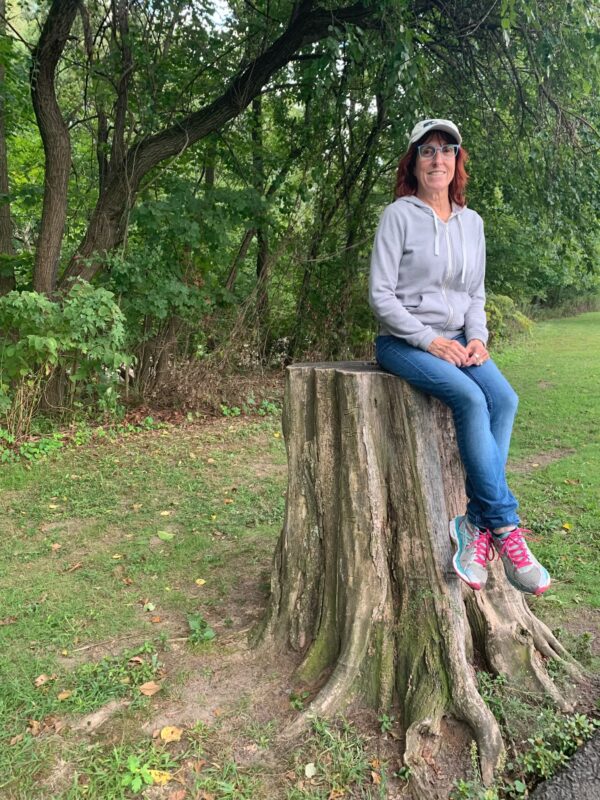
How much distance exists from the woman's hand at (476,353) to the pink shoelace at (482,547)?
758 millimetres

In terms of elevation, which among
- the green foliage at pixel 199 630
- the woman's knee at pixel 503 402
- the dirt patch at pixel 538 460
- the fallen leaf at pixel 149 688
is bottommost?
the fallen leaf at pixel 149 688

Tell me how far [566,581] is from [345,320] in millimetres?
7283

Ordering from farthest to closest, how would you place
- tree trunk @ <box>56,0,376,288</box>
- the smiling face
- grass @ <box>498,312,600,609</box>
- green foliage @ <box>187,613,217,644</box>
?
tree trunk @ <box>56,0,376,288</box> → grass @ <box>498,312,600,609</box> → green foliage @ <box>187,613,217,644</box> → the smiling face

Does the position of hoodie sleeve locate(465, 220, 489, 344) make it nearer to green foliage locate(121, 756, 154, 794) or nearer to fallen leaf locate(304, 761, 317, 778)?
fallen leaf locate(304, 761, 317, 778)

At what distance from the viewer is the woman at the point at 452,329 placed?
2502 millimetres

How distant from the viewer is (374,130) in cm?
929

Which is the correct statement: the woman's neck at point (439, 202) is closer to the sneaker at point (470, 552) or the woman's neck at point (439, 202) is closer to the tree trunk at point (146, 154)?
the sneaker at point (470, 552)

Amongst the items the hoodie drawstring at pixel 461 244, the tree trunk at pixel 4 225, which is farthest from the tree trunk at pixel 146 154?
the hoodie drawstring at pixel 461 244

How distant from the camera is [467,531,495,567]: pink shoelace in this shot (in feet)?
8.24

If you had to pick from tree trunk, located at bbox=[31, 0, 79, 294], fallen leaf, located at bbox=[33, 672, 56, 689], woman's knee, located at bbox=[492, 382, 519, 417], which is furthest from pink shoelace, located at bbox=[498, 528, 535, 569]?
tree trunk, located at bbox=[31, 0, 79, 294]

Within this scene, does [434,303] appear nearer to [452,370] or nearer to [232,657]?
[452,370]

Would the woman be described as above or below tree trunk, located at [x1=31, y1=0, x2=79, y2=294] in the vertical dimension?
below

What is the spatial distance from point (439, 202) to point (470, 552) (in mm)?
1655

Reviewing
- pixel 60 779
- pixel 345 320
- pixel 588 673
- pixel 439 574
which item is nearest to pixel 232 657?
pixel 60 779
